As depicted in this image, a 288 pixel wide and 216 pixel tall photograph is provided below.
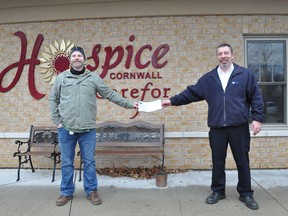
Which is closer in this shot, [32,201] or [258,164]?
[32,201]

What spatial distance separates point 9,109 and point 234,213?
182 inches

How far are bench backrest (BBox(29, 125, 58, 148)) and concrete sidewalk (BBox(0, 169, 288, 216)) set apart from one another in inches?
23.4

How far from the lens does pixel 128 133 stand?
6.05m

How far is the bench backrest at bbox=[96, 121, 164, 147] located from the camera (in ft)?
19.5

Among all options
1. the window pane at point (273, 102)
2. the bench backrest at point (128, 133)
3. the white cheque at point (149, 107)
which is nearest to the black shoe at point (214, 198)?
the white cheque at point (149, 107)

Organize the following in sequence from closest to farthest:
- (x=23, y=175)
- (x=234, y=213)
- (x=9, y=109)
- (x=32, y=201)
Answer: (x=234, y=213)
(x=32, y=201)
(x=23, y=175)
(x=9, y=109)

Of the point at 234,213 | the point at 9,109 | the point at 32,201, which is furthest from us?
the point at 9,109

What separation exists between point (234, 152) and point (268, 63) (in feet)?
8.71

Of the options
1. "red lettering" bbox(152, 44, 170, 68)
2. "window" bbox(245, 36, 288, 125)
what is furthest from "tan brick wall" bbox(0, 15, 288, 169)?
"window" bbox(245, 36, 288, 125)

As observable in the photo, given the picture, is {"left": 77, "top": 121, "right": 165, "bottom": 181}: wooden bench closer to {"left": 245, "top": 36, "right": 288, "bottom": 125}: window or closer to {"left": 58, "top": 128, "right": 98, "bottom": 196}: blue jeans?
{"left": 58, "top": 128, "right": 98, "bottom": 196}: blue jeans

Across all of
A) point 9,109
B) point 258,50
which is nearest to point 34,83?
point 9,109

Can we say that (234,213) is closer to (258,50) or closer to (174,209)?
(174,209)

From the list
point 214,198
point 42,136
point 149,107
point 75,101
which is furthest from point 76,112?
point 42,136

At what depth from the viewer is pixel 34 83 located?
637cm
